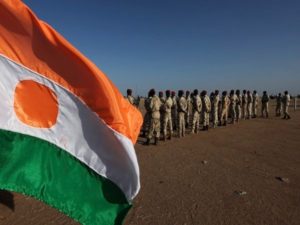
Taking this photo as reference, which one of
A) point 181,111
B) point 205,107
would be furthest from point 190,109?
point 181,111

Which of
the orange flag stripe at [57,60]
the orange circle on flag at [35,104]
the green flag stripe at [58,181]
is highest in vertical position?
the orange flag stripe at [57,60]

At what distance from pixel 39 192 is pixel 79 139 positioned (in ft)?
2.25

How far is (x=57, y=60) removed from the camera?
139 inches

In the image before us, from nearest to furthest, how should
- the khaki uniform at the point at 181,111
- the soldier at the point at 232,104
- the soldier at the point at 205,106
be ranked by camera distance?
the khaki uniform at the point at 181,111 → the soldier at the point at 205,106 → the soldier at the point at 232,104

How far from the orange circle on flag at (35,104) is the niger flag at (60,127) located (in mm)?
10

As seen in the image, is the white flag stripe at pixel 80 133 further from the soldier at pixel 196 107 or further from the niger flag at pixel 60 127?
the soldier at pixel 196 107

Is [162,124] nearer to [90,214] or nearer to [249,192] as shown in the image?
[249,192]

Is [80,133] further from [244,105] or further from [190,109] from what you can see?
[244,105]

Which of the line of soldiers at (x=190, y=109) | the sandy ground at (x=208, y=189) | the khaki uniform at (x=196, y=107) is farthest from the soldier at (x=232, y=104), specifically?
the sandy ground at (x=208, y=189)

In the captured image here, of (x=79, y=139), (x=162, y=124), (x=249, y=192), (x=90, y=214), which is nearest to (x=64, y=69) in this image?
(x=79, y=139)

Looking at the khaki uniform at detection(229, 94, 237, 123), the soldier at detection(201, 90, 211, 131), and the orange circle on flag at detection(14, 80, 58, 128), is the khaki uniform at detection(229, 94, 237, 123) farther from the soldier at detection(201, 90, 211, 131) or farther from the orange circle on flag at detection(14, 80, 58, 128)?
the orange circle on flag at detection(14, 80, 58, 128)

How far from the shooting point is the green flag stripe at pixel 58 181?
3.35 m

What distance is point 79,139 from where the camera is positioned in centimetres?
355

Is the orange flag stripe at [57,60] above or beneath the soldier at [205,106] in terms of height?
above
